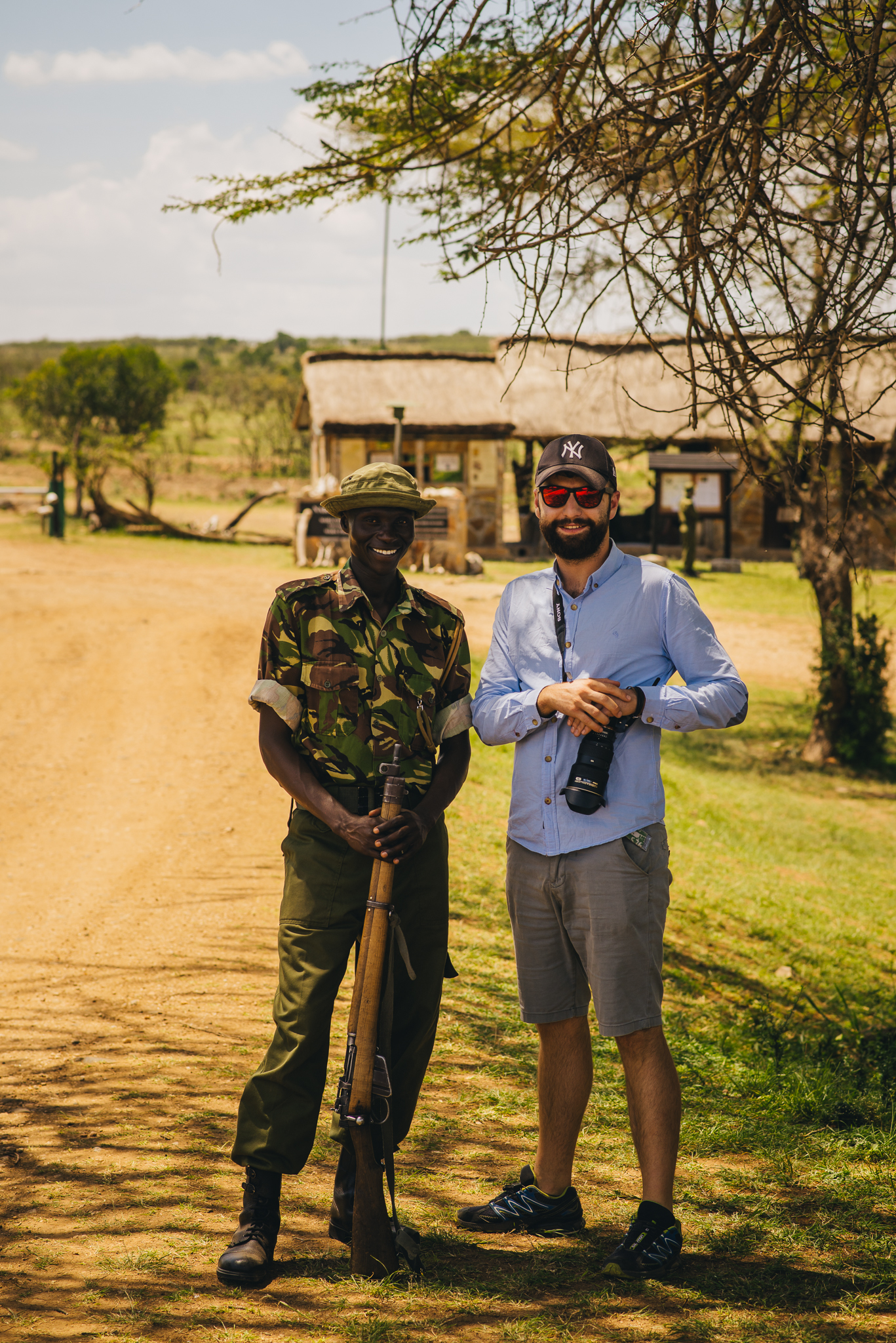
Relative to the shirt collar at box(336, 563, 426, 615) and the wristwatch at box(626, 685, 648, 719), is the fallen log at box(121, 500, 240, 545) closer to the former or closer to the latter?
the shirt collar at box(336, 563, 426, 615)

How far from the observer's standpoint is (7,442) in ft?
133

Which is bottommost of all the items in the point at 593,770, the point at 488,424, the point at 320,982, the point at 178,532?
the point at 320,982

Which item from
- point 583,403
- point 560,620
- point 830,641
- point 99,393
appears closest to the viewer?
point 560,620

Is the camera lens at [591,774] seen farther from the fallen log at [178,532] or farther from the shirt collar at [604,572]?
the fallen log at [178,532]

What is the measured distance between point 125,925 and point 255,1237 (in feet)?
10.3

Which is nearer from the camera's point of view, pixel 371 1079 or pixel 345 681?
pixel 371 1079

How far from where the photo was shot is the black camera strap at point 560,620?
3154 millimetres

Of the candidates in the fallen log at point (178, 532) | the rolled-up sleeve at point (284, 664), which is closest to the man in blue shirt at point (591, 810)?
the rolled-up sleeve at point (284, 664)

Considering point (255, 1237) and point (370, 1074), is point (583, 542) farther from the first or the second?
point (255, 1237)

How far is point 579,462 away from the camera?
10.1 feet

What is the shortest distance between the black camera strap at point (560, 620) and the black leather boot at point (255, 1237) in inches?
59.7

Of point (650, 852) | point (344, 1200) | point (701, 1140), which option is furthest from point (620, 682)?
point (701, 1140)

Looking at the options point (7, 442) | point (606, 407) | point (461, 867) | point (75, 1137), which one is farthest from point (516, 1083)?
point (7, 442)

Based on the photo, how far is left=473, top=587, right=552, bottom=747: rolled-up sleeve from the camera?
307 centimetres
